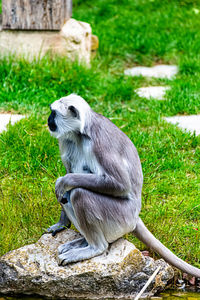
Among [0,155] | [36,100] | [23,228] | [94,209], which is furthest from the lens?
[36,100]

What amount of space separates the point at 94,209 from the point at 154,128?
2903 mm

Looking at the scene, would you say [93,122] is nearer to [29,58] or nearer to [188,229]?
[188,229]

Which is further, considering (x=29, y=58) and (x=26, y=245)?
(x=29, y=58)

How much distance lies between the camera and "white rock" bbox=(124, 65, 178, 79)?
794cm

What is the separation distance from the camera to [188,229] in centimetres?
436

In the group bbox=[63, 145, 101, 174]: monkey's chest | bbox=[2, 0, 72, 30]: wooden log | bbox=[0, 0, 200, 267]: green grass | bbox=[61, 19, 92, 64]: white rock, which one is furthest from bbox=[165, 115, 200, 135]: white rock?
bbox=[63, 145, 101, 174]: monkey's chest

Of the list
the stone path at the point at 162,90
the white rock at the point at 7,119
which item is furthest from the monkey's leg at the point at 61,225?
the stone path at the point at 162,90

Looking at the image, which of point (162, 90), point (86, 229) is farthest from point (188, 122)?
point (86, 229)

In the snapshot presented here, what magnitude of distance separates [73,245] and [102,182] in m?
0.65

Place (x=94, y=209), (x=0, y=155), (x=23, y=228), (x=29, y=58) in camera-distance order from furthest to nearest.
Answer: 1. (x=29, y=58)
2. (x=0, y=155)
3. (x=23, y=228)
4. (x=94, y=209)

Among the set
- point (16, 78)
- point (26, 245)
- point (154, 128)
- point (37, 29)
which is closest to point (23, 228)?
point (26, 245)

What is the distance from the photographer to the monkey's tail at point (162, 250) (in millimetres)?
3535

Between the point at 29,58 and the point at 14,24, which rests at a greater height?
the point at 14,24

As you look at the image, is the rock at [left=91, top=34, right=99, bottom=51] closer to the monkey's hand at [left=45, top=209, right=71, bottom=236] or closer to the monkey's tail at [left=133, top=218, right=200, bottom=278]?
the monkey's hand at [left=45, top=209, right=71, bottom=236]
